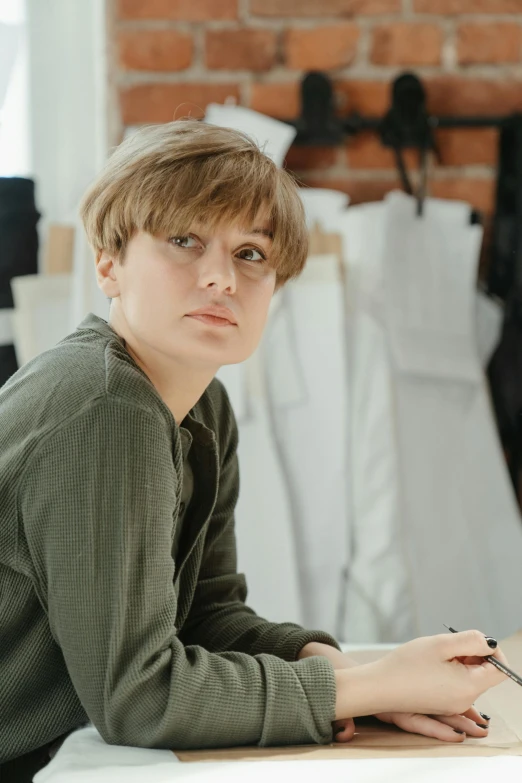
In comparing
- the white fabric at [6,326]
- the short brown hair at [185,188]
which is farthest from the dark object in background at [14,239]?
the short brown hair at [185,188]

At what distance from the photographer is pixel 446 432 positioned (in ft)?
5.48

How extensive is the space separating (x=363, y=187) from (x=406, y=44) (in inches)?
10.4

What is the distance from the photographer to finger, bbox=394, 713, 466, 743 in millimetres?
802

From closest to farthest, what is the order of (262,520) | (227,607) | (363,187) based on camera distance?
(227,607) < (262,520) < (363,187)

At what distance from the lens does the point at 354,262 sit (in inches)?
64.8

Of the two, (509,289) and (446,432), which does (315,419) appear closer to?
(446,432)

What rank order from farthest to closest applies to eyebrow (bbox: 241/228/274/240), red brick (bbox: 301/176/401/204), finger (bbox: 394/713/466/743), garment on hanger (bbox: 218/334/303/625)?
red brick (bbox: 301/176/401/204)
garment on hanger (bbox: 218/334/303/625)
eyebrow (bbox: 241/228/274/240)
finger (bbox: 394/713/466/743)

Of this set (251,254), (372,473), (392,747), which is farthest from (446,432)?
(392,747)

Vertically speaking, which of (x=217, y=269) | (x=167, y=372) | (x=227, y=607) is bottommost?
(x=227, y=607)

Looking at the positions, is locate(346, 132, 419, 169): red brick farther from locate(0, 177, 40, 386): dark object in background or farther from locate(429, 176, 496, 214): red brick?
locate(0, 177, 40, 386): dark object in background

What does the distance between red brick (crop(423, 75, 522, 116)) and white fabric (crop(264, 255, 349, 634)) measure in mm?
407

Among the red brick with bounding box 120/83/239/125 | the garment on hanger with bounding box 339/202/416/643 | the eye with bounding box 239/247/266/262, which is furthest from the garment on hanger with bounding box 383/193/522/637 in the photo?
the eye with bounding box 239/247/266/262

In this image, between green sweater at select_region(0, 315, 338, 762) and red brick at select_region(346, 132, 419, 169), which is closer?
green sweater at select_region(0, 315, 338, 762)

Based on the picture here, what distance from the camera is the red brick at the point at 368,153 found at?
176 centimetres
